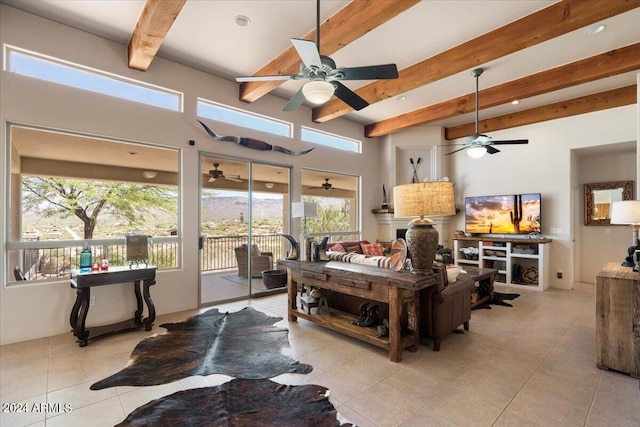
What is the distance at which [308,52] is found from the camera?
7.63ft

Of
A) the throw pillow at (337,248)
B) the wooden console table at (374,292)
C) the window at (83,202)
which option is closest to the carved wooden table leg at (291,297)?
the wooden console table at (374,292)

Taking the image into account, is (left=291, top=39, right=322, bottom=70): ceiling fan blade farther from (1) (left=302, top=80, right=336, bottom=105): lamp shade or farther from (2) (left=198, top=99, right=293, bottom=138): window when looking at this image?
(2) (left=198, top=99, right=293, bottom=138): window

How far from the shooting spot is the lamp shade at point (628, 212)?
10.5 feet

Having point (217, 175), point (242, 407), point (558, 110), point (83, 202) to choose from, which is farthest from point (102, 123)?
point (558, 110)

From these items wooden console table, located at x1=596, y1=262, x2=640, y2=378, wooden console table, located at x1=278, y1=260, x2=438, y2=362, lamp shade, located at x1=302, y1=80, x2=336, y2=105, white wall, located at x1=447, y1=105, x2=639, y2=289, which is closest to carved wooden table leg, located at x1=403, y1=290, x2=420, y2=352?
wooden console table, located at x1=278, y1=260, x2=438, y2=362

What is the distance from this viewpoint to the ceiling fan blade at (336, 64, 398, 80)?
8.51 feet

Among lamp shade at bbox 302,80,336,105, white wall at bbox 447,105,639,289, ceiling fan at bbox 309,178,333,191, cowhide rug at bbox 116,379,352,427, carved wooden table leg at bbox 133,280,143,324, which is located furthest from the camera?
ceiling fan at bbox 309,178,333,191

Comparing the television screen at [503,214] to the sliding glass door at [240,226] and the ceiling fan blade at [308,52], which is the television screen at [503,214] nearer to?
the sliding glass door at [240,226]

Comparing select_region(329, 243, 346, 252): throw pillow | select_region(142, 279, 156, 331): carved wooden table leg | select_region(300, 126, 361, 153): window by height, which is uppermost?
select_region(300, 126, 361, 153): window

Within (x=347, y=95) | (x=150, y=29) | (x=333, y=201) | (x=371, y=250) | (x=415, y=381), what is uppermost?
(x=150, y=29)

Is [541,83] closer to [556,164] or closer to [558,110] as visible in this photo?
[558,110]

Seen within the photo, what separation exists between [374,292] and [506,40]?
3.30 m

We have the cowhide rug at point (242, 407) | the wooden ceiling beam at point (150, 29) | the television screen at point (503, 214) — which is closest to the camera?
the cowhide rug at point (242, 407)

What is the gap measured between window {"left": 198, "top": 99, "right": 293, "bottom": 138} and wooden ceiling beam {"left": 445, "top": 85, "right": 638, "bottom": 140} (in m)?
4.20
